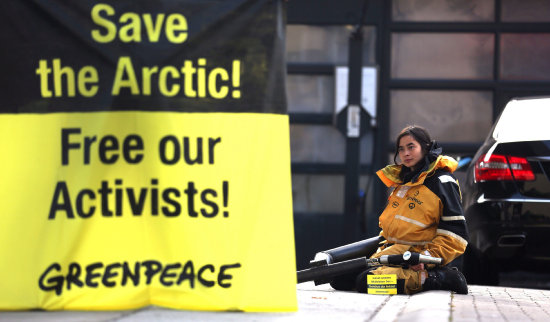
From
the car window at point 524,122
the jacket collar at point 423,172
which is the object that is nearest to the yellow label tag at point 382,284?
the jacket collar at point 423,172

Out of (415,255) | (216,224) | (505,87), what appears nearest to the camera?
(216,224)

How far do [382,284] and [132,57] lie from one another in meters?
2.27

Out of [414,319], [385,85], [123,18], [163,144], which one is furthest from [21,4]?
[385,85]

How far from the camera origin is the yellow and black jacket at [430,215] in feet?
20.7

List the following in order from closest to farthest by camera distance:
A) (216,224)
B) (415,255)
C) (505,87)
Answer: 1. (216,224)
2. (415,255)
3. (505,87)

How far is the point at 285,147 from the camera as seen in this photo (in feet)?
16.4

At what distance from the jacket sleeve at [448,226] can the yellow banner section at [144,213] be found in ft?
5.41

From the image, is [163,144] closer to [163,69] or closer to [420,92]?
[163,69]

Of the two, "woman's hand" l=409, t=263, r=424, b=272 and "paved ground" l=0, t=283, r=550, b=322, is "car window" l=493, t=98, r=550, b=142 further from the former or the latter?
"woman's hand" l=409, t=263, r=424, b=272

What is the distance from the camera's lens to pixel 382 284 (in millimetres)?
6387

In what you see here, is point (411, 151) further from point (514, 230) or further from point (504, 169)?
point (514, 230)

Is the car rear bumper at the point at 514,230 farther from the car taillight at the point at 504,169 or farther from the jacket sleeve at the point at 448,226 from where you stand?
the jacket sleeve at the point at 448,226

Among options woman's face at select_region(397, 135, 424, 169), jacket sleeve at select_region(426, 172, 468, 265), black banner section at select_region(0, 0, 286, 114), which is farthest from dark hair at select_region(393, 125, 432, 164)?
black banner section at select_region(0, 0, 286, 114)

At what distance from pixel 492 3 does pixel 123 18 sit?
9.94m
